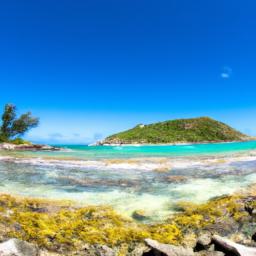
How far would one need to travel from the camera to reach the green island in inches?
5871

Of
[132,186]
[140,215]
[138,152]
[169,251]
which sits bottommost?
[169,251]

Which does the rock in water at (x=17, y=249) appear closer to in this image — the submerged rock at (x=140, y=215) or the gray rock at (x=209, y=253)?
the submerged rock at (x=140, y=215)

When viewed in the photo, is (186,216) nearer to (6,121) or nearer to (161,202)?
(161,202)

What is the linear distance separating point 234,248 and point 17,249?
22.8ft

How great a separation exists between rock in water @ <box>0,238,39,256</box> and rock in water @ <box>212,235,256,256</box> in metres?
6.31

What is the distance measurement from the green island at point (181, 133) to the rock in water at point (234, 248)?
134276 millimetres

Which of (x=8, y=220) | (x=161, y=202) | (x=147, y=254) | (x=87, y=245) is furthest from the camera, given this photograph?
(x=161, y=202)

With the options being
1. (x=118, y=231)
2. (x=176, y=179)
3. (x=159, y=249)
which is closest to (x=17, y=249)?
(x=118, y=231)

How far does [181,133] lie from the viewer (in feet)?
539

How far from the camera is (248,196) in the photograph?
15.2m

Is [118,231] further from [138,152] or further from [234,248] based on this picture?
[138,152]

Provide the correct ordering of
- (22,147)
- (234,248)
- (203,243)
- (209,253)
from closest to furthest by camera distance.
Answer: (234,248) < (209,253) < (203,243) < (22,147)

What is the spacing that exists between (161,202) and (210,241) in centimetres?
536

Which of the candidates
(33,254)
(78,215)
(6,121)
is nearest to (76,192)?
(78,215)
